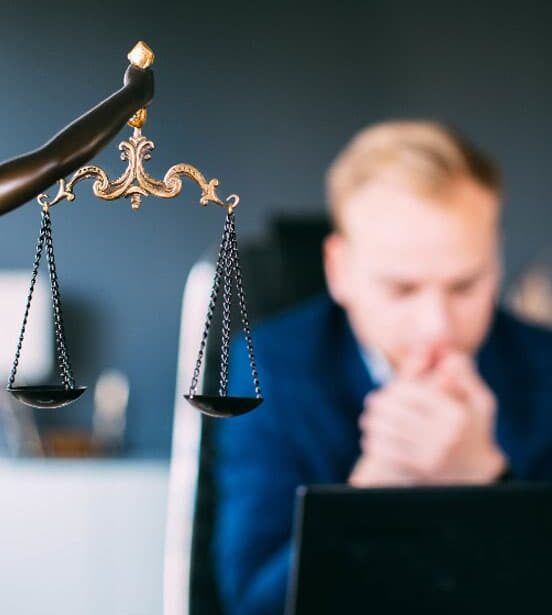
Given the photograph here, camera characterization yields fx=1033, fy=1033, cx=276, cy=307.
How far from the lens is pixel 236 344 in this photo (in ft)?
5.77

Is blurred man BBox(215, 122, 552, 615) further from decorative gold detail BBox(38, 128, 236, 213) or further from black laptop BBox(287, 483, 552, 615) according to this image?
decorative gold detail BBox(38, 128, 236, 213)

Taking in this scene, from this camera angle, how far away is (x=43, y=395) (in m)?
0.59

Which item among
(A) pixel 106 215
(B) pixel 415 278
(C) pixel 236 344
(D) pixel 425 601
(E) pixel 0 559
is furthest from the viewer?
(A) pixel 106 215

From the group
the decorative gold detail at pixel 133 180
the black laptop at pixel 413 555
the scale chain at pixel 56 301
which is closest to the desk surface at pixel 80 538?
the black laptop at pixel 413 555

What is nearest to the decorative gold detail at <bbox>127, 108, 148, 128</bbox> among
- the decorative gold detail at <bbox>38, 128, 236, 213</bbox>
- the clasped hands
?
the decorative gold detail at <bbox>38, 128, 236, 213</bbox>

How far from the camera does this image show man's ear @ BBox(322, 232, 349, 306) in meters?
1.83

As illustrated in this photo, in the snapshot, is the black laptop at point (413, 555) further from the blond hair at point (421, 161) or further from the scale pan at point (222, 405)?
the blond hair at point (421, 161)

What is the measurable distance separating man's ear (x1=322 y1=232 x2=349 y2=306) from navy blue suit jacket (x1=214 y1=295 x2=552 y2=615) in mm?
33

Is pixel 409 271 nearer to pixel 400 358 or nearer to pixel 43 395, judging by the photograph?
pixel 400 358

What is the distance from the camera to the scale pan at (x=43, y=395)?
590 millimetres

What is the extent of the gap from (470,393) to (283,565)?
0.50 metres

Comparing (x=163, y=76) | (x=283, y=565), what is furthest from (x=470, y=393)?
(x=163, y=76)

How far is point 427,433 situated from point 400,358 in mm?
174

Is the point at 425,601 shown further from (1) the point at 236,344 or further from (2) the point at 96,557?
(2) the point at 96,557
